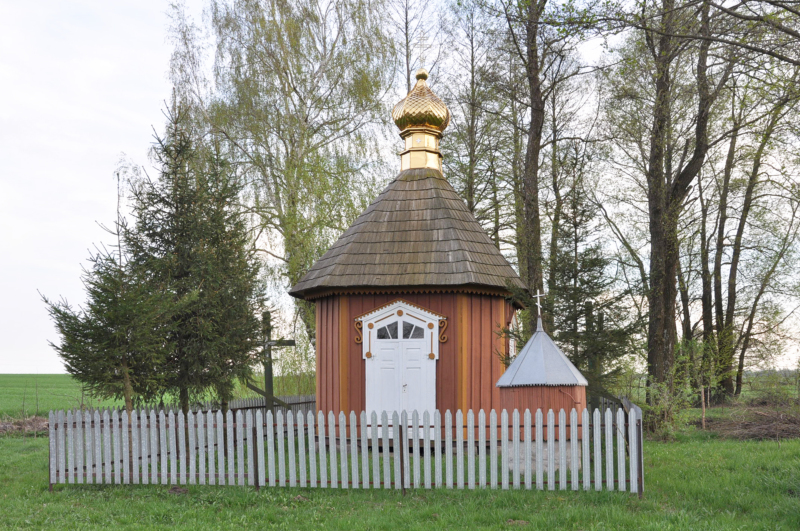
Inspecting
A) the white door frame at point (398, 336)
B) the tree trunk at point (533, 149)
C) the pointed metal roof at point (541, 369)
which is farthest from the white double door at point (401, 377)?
the tree trunk at point (533, 149)

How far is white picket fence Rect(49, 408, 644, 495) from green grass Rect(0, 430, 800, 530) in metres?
0.20

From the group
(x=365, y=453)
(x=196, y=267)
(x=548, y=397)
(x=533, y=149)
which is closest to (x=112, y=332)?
(x=196, y=267)

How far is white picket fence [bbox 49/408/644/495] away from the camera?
8.00 m

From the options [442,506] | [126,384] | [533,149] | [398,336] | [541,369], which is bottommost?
[442,506]

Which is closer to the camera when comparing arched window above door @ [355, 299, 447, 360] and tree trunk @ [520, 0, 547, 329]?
arched window above door @ [355, 299, 447, 360]

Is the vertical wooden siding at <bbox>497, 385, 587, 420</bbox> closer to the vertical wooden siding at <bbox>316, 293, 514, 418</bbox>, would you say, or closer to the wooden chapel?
the wooden chapel

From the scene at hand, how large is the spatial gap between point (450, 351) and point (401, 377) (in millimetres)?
992

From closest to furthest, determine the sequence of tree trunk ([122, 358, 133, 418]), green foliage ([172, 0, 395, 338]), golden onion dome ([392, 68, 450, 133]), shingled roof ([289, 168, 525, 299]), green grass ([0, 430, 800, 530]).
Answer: green grass ([0, 430, 800, 530]), tree trunk ([122, 358, 133, 418]), shingled roof ([289, 168, 525, 299]), golden onion dome ([392, 68, 450, 133]), green foliage ([172, 0, 395, 338])

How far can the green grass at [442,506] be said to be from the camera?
6.82 m

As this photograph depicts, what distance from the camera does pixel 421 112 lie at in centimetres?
1373

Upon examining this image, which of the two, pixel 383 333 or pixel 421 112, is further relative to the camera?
pixel 421 112

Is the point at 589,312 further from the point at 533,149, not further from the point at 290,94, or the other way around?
the point at 290,94

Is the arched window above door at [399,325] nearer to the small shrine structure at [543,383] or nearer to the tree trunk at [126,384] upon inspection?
the small shrine structure at [543,383]

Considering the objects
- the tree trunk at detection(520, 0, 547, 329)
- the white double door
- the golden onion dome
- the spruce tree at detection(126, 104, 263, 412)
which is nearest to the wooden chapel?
the white double door
